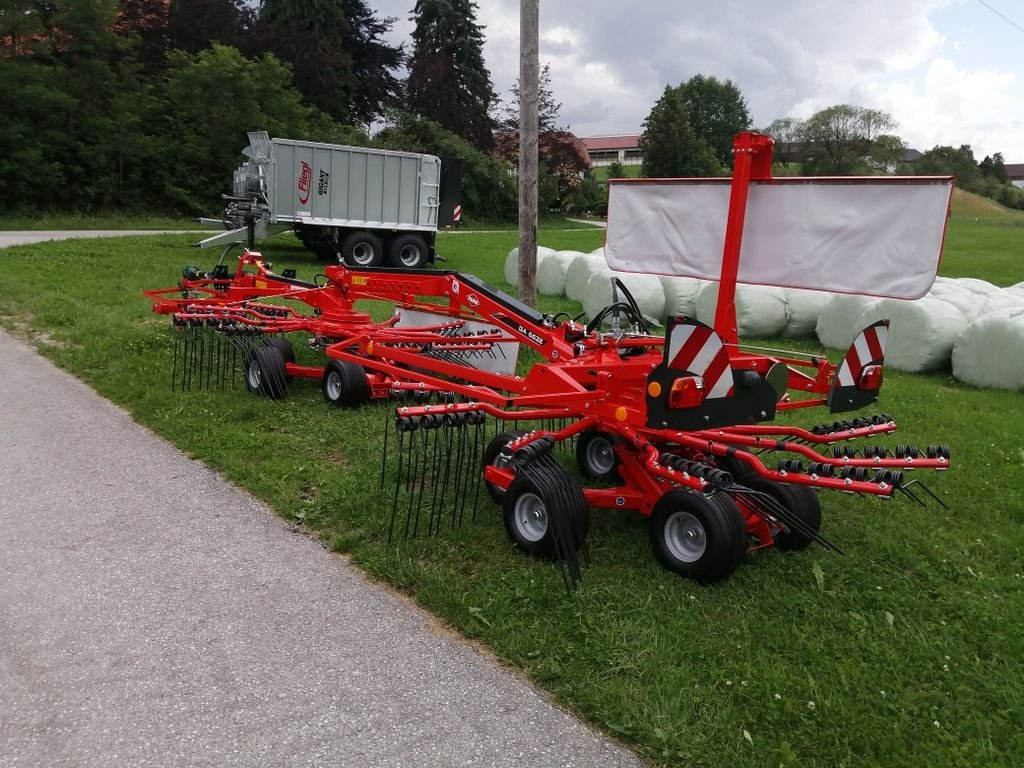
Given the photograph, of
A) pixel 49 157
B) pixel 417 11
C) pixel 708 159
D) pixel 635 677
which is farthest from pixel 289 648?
pixel 708 159

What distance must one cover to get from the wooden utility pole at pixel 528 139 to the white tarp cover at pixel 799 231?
301cm

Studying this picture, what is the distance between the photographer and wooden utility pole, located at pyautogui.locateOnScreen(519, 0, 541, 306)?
25.8 feet

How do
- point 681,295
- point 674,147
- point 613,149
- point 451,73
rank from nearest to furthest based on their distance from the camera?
point 681,295 < point 451,73 < point 674,147 < point 613,149

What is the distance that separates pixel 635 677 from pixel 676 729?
302mm

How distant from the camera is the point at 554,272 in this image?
13352 mm

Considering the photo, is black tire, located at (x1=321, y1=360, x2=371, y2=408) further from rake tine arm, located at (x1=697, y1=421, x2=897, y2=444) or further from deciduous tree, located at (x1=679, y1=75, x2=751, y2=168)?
deciduous tree, located at (x1=679, y1=75, x2=751, y2=168)

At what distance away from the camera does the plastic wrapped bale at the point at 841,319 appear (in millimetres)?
9148

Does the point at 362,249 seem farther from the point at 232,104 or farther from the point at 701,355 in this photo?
the point at 701,355

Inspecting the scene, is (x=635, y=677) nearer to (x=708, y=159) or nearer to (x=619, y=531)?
(x=619, y=531)

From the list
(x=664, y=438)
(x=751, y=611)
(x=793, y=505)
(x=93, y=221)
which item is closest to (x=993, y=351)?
(x=793, y=505)

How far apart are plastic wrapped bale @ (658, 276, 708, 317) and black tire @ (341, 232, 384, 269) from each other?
8.23 metres

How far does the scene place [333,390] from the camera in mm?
6648

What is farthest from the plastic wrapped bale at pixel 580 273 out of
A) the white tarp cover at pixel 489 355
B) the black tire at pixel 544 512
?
the black tire at pixel 544 512

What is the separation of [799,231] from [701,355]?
1.29 meters
